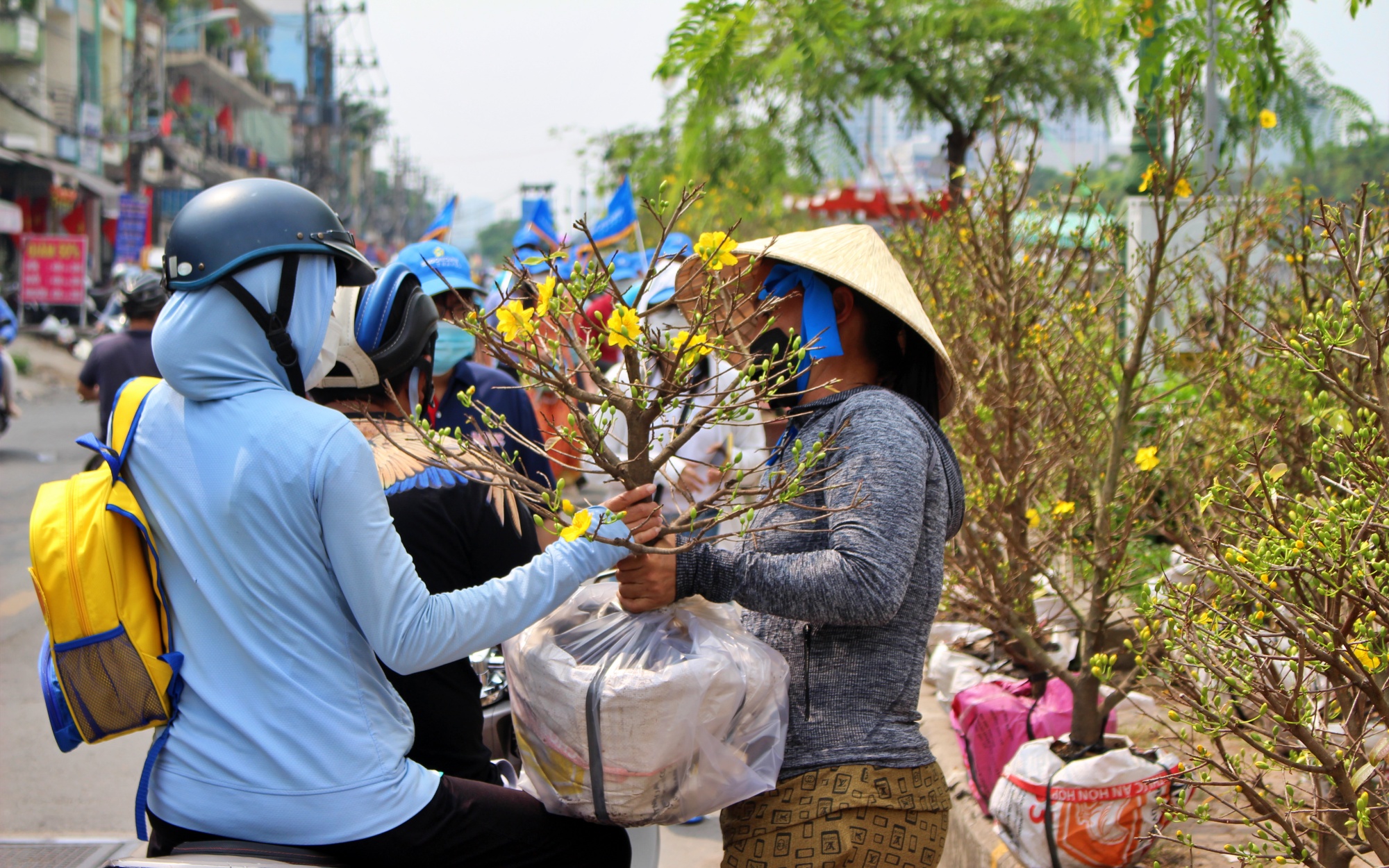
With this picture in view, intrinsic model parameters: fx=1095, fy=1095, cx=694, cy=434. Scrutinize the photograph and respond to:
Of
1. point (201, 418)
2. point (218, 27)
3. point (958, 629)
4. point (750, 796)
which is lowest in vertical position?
point (958, 629)

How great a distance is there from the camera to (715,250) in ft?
5.70

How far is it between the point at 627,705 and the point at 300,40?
208 feet

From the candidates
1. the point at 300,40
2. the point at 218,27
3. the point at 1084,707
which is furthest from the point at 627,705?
the point at 300,40

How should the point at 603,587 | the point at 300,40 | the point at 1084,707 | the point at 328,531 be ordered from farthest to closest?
the point at 300,40 < the point at 1084,707 < the point at 603,587 < the point at 328,531

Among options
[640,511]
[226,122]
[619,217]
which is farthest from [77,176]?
[640,511]

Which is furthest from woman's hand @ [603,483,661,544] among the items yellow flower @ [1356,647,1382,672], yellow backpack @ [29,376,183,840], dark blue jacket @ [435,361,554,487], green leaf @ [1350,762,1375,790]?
dark blue jacket @ [435,361,554,487]

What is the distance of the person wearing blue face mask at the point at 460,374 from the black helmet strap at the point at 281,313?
4.60 feet

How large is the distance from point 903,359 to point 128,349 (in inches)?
202

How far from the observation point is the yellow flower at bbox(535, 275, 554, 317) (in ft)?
5.44

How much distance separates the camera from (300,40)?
57.7 metres

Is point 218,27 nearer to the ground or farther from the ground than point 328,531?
farther from the ground

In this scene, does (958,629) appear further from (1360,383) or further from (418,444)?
(418,444)

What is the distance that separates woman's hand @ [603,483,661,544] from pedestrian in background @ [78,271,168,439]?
191 inches

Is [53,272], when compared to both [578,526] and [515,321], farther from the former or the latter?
[578,526]
